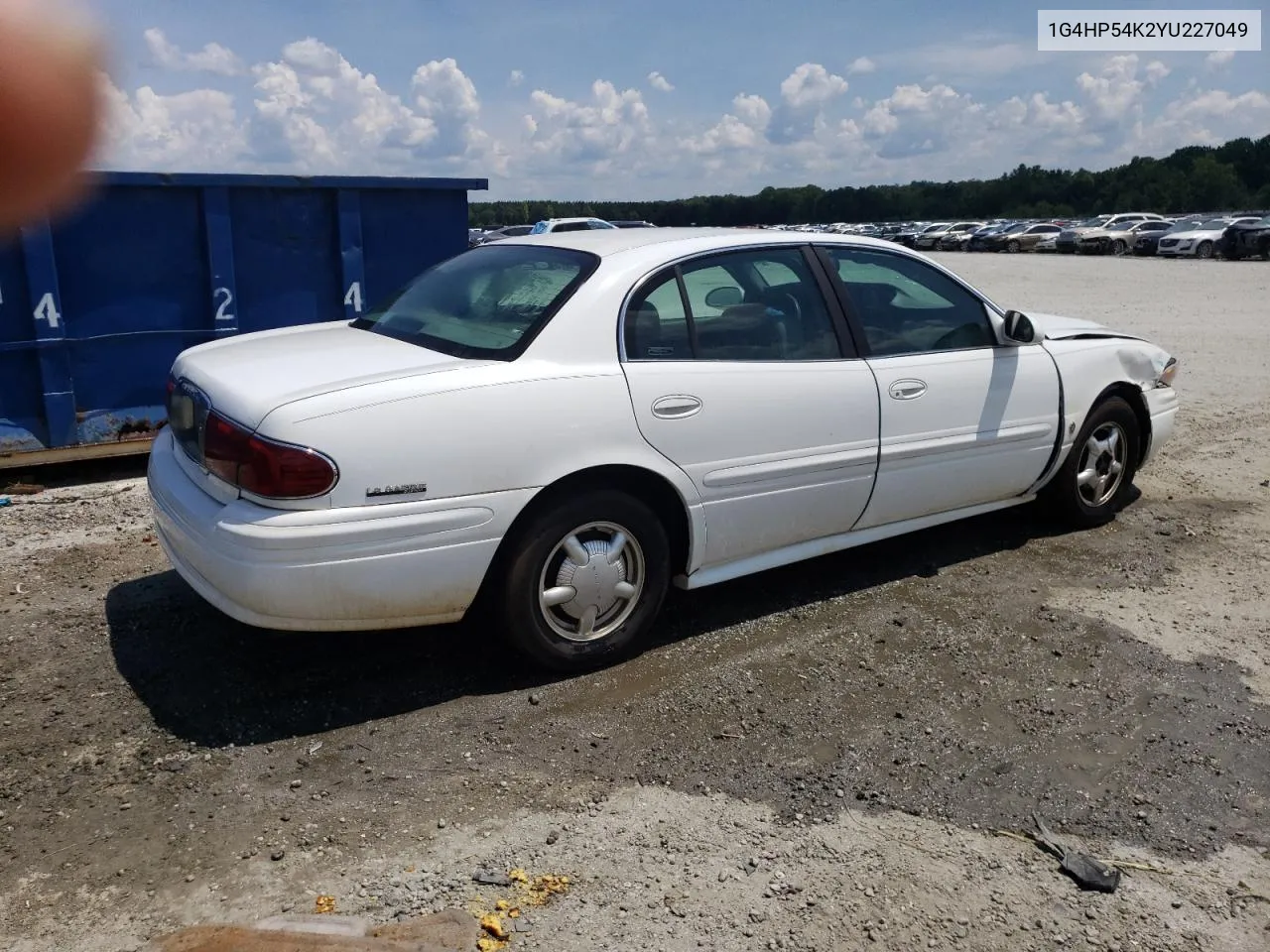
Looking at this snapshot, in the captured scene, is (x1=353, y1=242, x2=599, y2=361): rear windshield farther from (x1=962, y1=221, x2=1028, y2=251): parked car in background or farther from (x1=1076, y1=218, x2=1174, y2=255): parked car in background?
(x1=962, y1=221, x2=1028, y2=251): parked car in background

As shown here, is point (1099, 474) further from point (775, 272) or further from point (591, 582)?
point (591, 582)

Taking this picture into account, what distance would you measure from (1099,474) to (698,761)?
3.31m

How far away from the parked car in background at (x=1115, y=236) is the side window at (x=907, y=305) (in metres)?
39.7

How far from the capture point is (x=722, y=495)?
4.10m

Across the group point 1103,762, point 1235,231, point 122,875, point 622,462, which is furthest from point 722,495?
point 1235,231

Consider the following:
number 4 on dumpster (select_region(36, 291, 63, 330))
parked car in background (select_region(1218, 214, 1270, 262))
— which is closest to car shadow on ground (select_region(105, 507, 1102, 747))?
number 4 on dumpster (select_region(36, 291, 63, 330))

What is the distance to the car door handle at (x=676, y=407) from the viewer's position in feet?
12.8

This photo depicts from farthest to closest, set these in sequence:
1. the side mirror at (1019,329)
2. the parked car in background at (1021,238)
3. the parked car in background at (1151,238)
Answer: the parked car in background at (1021,238), the parked car in background at (1151,238), the side mirror at (1019,329)

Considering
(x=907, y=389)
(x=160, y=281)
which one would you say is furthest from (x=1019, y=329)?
(x=160, y=281)

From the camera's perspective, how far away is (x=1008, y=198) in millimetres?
88938

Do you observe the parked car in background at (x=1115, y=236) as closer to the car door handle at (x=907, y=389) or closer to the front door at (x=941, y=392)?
the front door at (x=941, y=392)

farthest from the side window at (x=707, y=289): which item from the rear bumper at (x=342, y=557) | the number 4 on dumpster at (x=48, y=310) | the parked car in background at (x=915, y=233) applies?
the parked car in background at (x=915, y=233)

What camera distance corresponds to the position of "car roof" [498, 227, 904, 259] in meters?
4.25

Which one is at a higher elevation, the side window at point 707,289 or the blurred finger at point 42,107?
the blurred finger at point 42,107
